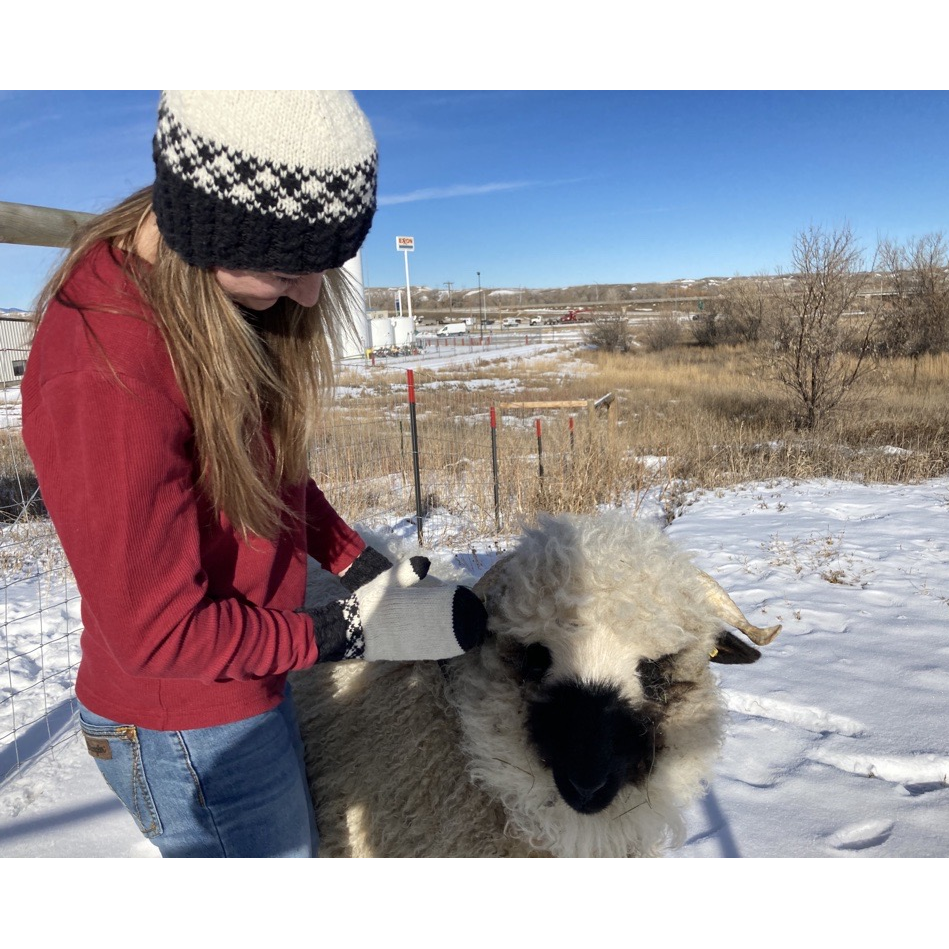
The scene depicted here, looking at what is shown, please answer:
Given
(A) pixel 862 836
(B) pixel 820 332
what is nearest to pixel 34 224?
(A) pixel 862 836

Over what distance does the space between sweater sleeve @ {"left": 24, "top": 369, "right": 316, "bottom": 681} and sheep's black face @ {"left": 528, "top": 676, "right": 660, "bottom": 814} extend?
932 millimetres

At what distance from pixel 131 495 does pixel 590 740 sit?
4.15 ft

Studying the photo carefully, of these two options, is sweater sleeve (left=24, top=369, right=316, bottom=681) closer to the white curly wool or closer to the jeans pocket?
the jeans pocket

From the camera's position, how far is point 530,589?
2.05 metres

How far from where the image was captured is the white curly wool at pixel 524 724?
1.95 metres

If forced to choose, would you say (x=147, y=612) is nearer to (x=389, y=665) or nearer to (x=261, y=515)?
(x=261, y=515)

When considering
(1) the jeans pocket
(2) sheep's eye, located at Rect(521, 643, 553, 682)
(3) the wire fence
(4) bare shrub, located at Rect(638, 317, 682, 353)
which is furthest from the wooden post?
(4) bare shrub, located at Rect(638, 317, 682, 353)

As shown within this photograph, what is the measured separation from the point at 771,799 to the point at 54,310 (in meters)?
3.42

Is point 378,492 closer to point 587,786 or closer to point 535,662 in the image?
point 535,662

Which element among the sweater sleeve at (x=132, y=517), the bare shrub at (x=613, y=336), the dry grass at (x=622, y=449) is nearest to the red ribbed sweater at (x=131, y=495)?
the sweater sleeve at (x=132, y=517)

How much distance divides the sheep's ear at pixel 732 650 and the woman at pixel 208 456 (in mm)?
1014

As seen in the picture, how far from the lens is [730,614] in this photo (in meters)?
2.15

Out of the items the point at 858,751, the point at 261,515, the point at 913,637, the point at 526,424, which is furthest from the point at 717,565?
the point at 526,424

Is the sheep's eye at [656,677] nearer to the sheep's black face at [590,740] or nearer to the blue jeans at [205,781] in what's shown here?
the sheep's black face at [590,740]
